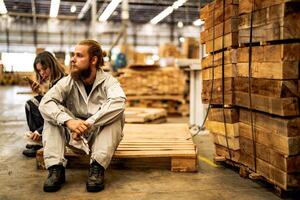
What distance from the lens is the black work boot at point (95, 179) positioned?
10.3ft

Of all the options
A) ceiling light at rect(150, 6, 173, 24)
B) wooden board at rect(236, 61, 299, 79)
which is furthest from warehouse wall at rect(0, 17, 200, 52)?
wooden board at rect(236, 61, 299, 79)

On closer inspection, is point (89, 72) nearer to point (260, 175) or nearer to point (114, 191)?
point (114, 191)

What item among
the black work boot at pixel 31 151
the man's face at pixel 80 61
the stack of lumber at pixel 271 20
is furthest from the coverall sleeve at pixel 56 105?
the stack of lumber at pixel 271 20

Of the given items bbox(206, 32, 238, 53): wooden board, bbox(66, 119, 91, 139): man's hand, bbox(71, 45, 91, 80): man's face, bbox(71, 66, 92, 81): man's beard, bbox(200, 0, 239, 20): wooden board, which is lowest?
bbox(66, 119, 91, 139): man's hand

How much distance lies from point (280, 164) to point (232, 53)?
1.19m

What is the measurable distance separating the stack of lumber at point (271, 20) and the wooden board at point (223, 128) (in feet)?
2.74

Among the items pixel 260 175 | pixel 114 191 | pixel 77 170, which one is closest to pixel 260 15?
pixel 260 175

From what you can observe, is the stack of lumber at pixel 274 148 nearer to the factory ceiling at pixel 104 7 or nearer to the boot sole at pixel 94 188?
the boot sole at pixel 94 188

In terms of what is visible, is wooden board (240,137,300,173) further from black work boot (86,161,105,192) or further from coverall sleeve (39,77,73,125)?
coverall sleeve (39,77,73,125)

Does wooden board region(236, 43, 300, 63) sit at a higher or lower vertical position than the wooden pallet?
higher

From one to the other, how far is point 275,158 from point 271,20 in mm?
1110

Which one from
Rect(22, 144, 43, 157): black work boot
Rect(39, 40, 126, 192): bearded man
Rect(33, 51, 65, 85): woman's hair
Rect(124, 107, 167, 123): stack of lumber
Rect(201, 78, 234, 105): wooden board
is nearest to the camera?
Rect(39, 40, 126, 192): bearded man

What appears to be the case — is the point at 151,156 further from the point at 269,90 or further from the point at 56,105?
the point at 269,90

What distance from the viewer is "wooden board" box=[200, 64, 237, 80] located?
3514 mm
